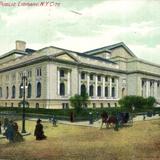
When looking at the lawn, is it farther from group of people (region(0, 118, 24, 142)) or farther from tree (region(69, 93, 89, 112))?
tree (region(69, 93, 89, 112))

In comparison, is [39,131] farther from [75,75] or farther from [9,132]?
[75,75]

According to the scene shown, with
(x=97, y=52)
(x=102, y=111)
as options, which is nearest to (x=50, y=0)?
(x=97, y=52)

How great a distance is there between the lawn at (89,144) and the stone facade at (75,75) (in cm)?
60

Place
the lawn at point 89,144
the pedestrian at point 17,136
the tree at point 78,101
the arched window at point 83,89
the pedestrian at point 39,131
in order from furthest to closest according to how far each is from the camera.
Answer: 1. the arched window at point 83,89
2. the pedestrian at point 17,136
3. the pedestrian at point 39,131
4. the tree at point 78,101
5. the lawn at point 89,144

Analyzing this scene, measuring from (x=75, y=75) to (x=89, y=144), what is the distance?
5.18 feet

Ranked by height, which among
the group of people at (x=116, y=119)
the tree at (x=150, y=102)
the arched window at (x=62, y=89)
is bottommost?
the group of people at (x=116, y=119)

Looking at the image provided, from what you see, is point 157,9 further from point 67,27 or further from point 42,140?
point 42,140

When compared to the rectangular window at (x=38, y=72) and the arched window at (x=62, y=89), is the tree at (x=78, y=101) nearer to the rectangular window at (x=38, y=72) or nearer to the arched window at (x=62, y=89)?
the arched window at (x=62, y=89)

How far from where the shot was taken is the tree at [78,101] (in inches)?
304

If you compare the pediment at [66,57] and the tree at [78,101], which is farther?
the pediment at [66,57]

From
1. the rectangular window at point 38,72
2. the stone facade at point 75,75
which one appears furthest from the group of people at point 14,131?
the rectangular window at point 38,72

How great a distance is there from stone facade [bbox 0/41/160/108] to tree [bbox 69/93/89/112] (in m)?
0.10

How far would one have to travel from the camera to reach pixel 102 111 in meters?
8.07

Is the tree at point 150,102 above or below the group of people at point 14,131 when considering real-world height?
above
